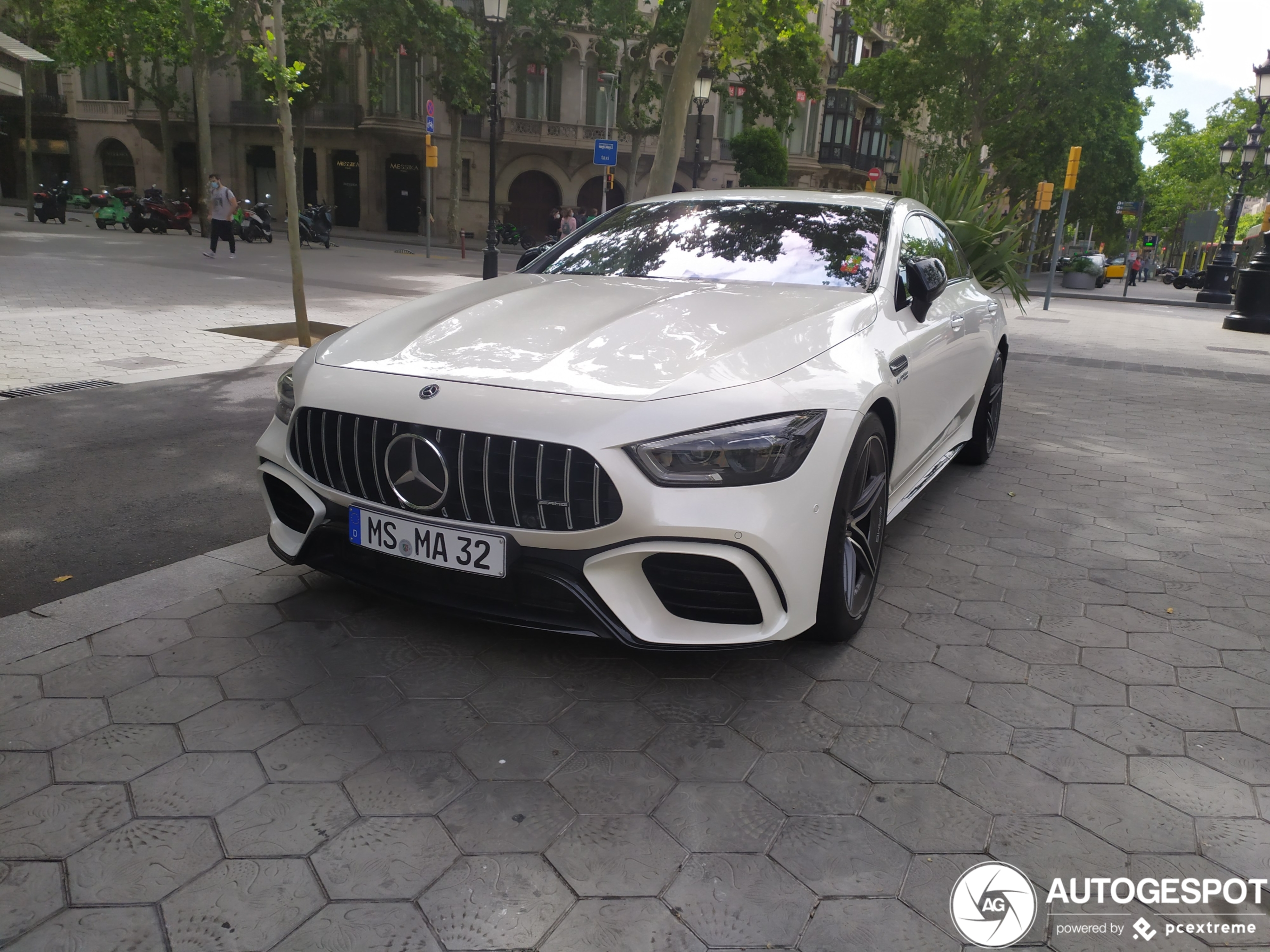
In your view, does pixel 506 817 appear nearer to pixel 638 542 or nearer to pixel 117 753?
pixel 638 542

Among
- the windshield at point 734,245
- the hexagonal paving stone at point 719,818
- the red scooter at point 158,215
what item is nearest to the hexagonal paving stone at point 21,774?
the hexagonal paving stone at point 719,818

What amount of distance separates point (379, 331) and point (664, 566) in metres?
1.43

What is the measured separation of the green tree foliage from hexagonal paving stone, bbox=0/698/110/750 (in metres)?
40.3

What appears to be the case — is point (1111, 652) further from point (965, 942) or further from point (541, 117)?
point (541, 117)

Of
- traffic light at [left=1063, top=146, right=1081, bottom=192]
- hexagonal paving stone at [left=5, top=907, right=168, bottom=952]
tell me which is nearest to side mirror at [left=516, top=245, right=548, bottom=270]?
hexagonal paving stone at [left=5, top=907, right=168, bottom=952]

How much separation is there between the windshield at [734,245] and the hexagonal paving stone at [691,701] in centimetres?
167

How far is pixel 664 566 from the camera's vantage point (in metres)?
2.74

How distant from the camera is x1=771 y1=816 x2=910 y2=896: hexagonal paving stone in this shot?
2180mm

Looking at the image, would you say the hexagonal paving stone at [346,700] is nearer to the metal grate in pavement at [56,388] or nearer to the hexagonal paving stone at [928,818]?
the hexagonal paving stone at [928,818]

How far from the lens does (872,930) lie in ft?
6.72

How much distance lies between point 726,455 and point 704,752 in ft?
2.67

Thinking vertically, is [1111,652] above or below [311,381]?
below

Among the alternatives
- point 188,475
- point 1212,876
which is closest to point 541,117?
point 188,475

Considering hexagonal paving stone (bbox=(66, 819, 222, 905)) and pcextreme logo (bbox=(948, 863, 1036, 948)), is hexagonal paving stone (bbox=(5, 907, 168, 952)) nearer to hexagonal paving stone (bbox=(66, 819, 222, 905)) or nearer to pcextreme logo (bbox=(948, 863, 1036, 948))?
hexagonal paving stone (bbox=(66, 819, 222, 905))
